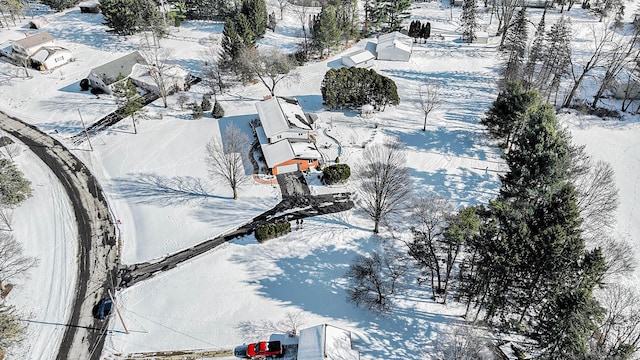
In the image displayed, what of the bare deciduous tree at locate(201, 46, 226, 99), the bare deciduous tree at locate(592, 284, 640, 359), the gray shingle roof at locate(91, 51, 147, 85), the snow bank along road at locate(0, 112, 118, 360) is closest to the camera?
the bare deciduous tree at locate(592, 284, 640, 359)

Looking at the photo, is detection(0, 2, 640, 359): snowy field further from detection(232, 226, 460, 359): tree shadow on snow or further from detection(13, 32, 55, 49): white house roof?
detection(13, 32, 55, 49): white house roof

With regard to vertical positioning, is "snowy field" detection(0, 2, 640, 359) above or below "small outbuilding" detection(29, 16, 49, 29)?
below

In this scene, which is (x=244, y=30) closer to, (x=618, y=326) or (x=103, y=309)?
(x=103, y=309)

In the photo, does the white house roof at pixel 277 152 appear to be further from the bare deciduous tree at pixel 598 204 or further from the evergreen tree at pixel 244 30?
the bare deciduous tree at pixel 598 204

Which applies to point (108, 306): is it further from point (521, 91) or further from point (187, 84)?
point (521, 91)

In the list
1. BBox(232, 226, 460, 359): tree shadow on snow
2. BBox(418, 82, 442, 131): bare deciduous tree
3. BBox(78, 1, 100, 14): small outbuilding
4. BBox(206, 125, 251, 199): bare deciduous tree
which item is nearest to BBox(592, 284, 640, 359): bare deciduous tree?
BBox(232, 226, 460, 359): tree shadow on snow

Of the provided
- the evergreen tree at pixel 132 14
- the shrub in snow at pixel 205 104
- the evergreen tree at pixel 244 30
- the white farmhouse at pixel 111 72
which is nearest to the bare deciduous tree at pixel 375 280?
the shrub in snow at pixel 205 104
